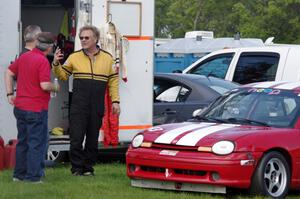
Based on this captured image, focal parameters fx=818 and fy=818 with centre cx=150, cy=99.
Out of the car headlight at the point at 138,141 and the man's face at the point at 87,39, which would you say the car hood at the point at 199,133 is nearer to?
the car headlight at the point at 138,141

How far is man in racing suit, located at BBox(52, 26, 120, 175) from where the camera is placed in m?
10.1

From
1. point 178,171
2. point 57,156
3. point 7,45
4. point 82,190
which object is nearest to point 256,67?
point 57,156

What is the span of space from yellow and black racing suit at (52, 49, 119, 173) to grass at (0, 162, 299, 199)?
0.35 m

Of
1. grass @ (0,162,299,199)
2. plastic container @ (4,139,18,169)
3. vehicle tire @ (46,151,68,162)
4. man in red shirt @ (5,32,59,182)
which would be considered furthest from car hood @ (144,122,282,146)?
vehicle tire @ (46,151,68,162)

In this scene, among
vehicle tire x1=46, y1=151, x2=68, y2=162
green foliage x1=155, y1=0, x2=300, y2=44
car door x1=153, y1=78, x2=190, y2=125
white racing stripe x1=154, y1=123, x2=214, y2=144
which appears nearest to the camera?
white racing stripe x1=154, y1=123, x2=214, y2=144

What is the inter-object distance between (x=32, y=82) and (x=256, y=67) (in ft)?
21.0

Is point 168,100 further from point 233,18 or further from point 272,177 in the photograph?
point 233,18

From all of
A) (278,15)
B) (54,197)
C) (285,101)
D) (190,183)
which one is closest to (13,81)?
(54,197)

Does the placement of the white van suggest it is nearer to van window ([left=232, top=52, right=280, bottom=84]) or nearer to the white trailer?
van window ([left=232, top=52, right=280, bottom=84])

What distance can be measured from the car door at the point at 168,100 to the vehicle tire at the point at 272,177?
3.27m

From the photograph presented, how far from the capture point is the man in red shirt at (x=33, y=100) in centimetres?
925

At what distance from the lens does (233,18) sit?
143 feet

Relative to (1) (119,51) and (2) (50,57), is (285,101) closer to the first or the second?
(1) (119,51)

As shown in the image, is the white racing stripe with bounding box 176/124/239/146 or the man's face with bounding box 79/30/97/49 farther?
the man's face with bounding box 79/30/97/49
